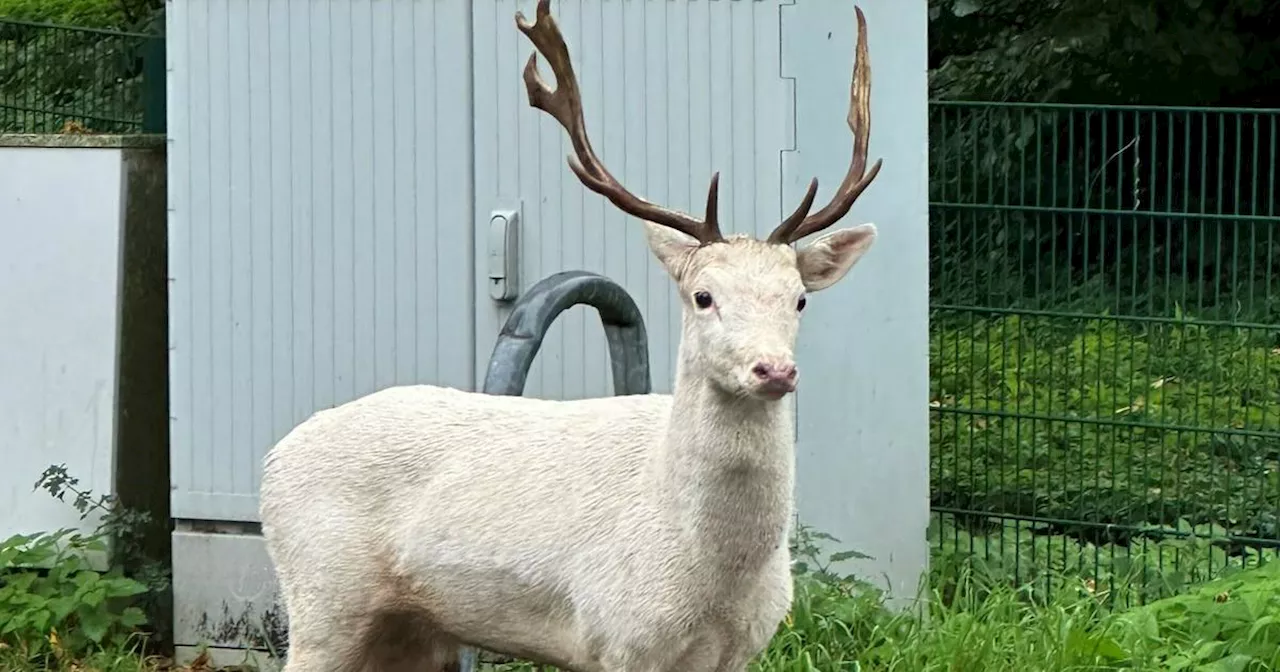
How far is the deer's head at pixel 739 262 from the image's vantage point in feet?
12.4

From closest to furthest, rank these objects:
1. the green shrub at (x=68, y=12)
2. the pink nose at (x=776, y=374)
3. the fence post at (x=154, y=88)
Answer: the pink nose at (x=776, y=374) < the fence post at (x=154, y=88) < the green shrub at (x=68, y=12)

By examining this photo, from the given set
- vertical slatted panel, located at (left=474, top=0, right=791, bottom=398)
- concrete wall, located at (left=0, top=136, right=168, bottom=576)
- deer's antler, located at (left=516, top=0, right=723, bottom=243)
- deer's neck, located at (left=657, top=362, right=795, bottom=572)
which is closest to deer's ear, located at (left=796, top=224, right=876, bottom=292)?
deer's antler, located at (left=516, top=0, right=723, bottom=243)

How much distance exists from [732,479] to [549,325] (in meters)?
1.12

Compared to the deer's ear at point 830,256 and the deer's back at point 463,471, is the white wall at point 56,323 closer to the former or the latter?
the deer's back at point 463,471

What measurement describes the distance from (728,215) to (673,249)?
225cm

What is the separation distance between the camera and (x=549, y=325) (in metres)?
4.96

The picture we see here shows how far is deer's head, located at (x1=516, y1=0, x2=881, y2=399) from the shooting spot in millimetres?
3766

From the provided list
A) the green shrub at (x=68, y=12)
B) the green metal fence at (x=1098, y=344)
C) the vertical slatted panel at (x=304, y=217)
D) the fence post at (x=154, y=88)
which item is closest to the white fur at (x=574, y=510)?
the vertical slatted panel at (x=304, y=217)

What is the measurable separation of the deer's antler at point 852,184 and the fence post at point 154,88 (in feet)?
14.1

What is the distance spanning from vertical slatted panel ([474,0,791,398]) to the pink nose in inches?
101

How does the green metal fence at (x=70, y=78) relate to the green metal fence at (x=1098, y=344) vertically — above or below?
above

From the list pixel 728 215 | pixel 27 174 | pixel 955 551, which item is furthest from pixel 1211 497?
pixel 27 174

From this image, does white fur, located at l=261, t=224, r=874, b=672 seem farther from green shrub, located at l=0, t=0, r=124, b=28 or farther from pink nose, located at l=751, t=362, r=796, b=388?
green shrub, located at l=0, t=0, r=124, b=28

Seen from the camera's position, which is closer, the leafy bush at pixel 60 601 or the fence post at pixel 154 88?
the leafy bush at pixel 60 601
